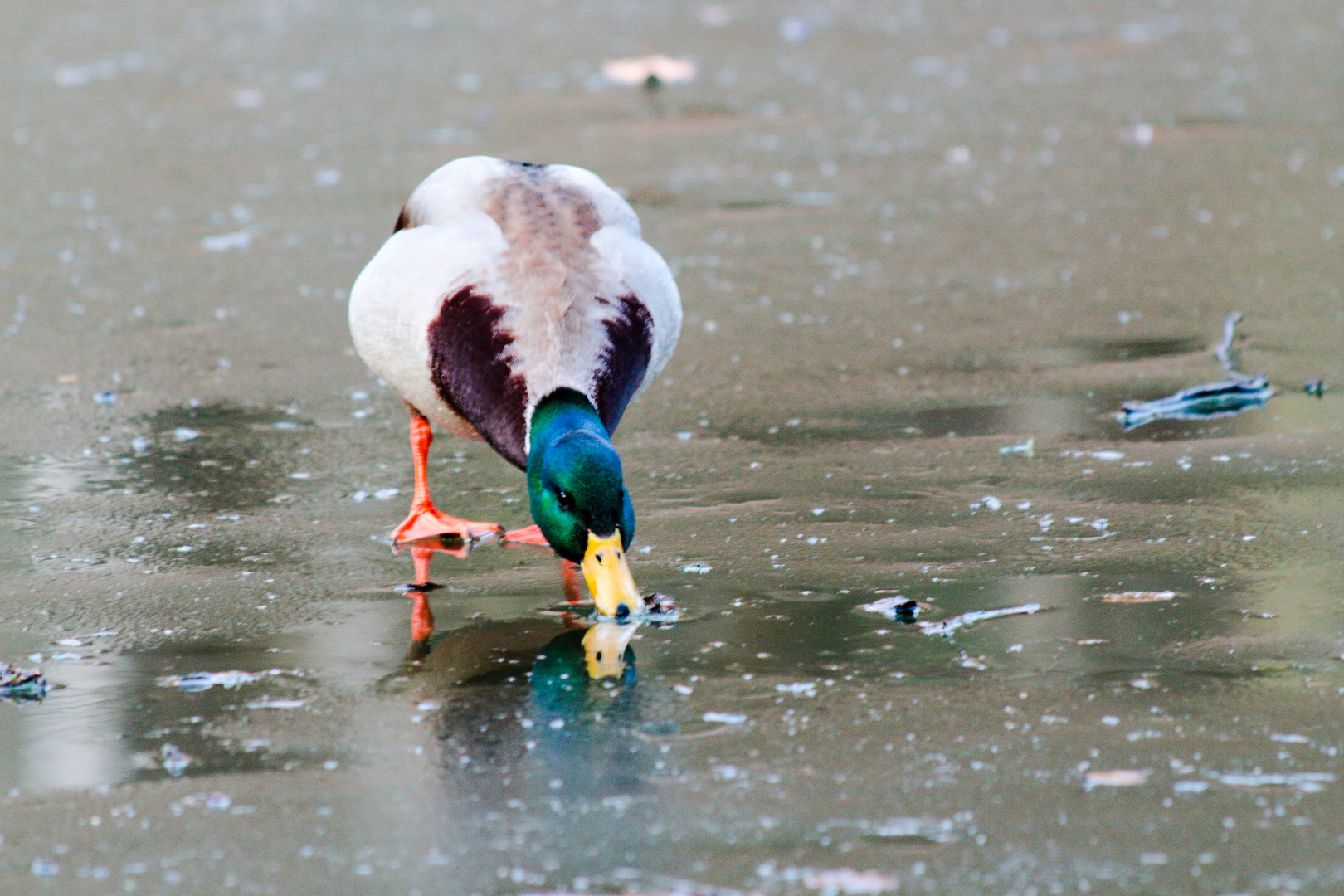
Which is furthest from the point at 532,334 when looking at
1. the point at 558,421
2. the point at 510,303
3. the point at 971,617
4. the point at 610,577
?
the point at 971,617

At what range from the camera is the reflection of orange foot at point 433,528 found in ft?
13.9

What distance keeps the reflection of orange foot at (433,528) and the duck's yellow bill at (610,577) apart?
0.80m

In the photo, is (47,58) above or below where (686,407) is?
above

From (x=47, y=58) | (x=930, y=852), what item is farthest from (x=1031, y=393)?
(x=47, y=58)

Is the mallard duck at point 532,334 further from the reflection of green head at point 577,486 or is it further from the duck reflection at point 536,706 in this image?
the duck reflection at point 536,706

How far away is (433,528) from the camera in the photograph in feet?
13.9

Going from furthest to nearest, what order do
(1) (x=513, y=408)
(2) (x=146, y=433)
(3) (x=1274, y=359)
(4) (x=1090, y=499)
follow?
(3) (x=1274, y=359) < (2) (x=146, y=433) < (4) (x=1090, y=499) < (1) (x=513, y=408)

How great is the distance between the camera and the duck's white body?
390 cm

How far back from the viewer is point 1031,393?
213 inches

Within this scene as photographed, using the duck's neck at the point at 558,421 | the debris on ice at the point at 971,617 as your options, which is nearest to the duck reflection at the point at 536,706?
the duck's neck at the point at 558,421

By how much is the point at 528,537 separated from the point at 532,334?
60cm

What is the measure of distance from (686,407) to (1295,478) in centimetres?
191

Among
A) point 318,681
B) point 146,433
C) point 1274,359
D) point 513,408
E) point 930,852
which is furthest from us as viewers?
point 1274,359

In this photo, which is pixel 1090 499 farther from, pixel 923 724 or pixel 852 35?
pixel 852 35
